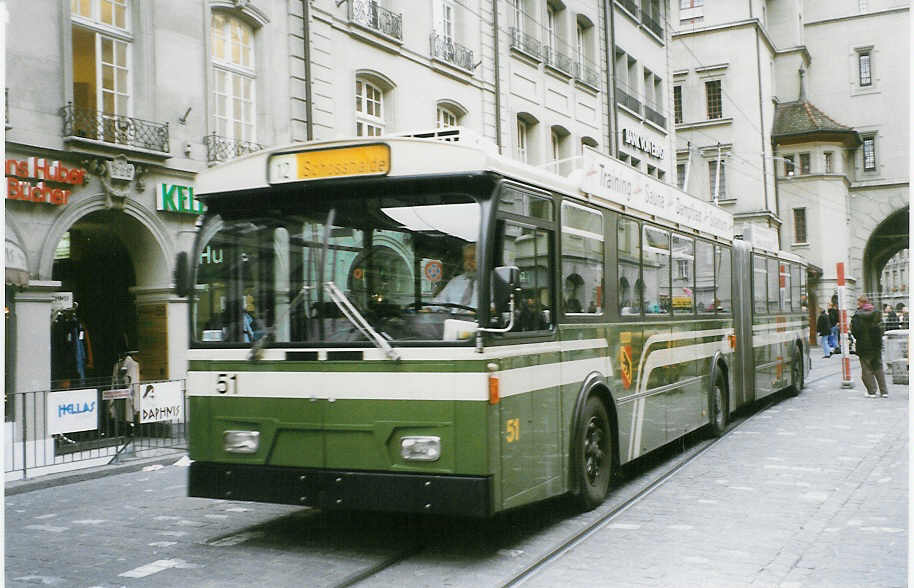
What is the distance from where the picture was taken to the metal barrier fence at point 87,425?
11.2 metres

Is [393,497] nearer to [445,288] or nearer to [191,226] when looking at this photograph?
[445,288]

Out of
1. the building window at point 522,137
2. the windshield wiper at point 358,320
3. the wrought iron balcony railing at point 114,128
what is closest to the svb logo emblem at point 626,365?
the windshield wiper at point 358,320

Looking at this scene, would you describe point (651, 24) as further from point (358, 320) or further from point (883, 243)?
point (883, 243)

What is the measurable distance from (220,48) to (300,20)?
2014 mm

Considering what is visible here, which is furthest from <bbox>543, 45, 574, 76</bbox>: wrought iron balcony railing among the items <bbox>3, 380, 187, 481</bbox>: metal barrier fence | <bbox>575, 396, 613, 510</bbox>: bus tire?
<bbox>575, 396, 613, 510</bbox>: bus tire

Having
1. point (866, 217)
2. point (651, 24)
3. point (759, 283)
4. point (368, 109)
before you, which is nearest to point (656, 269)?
point (759, 283)

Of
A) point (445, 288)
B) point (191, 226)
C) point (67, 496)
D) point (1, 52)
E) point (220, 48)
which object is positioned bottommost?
point (67, 496)

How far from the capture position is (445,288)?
6523 millimetres

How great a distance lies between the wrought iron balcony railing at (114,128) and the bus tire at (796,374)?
1231 cm

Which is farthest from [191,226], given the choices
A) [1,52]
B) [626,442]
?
[626,442]

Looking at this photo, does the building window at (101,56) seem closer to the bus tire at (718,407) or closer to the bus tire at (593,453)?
the bus tire at (593,453)

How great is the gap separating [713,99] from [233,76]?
128 ft

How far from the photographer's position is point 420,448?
6457mm

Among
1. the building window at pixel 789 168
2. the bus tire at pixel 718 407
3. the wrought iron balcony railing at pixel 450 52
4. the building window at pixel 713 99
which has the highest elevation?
the building window at pixel 713 99
